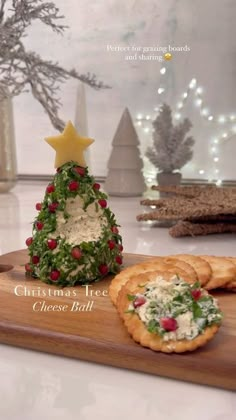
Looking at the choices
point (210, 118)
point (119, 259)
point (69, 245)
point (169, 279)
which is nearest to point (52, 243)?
point (69, 245)

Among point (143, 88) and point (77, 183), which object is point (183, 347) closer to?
point (77, 183)

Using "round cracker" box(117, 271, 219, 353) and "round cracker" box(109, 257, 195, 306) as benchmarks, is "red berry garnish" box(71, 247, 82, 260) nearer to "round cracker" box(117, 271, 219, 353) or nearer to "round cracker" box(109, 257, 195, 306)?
"round cracker" box(109, 257, 195, 306)

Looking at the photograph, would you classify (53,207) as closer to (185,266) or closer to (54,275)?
(54,275)

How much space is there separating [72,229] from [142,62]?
1438 millimetres

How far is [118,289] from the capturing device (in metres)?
0.85

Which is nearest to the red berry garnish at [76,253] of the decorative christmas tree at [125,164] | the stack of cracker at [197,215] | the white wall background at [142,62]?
the stack of cracker at [197,215]

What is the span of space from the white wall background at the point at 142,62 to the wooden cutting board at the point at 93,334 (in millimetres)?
1446

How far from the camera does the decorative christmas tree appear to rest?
6.89 ft

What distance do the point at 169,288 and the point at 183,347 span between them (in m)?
0.09

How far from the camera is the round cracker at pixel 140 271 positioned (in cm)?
84

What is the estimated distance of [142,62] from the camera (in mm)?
2252

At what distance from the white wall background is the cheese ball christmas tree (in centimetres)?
132

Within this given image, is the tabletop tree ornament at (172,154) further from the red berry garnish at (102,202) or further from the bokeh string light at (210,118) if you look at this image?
the red berry garnish at (102,202)

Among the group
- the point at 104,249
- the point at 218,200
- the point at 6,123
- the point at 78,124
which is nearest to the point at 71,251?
the point at 104,249
